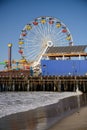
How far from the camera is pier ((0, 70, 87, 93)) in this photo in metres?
32.7

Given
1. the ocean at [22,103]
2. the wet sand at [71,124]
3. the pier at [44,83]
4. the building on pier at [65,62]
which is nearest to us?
the wet sand at [71,124]

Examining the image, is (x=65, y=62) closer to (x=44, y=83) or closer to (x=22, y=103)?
(x=44, y=83)

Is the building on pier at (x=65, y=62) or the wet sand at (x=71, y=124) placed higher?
the building on pier at (x=65, y=62)

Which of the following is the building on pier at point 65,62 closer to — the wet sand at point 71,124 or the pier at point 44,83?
the pier at point 44,83

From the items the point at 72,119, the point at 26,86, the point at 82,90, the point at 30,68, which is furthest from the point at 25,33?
A: the point at 72,119

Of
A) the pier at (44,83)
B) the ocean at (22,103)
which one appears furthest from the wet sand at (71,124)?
the pier at (44,83)

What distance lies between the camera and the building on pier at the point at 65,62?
120 feet

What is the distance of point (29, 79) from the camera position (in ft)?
117

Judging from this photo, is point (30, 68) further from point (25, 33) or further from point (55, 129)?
point (55, 129)

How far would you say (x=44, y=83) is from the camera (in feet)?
114

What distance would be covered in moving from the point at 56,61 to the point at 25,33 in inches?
462

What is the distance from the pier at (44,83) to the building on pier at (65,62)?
2942mm

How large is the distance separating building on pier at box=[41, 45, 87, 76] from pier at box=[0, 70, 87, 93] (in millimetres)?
2942

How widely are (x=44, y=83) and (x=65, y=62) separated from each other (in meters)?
4.08
